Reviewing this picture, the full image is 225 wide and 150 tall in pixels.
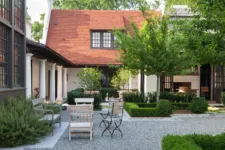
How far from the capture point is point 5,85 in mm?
10273

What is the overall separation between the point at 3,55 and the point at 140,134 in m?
5.19

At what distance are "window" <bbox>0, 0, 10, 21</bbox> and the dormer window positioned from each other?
16.1 metres

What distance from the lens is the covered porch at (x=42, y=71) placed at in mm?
13078

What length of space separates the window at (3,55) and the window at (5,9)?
Answer: 373 millimetres

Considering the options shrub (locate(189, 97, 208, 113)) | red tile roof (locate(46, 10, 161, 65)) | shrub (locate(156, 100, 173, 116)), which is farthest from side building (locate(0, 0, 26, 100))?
red tile roof (locate(46, 10, 161, 65))

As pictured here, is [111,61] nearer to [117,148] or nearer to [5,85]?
[5,85]

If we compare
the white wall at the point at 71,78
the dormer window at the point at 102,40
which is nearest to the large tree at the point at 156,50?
the dormer window at the point at 102,40

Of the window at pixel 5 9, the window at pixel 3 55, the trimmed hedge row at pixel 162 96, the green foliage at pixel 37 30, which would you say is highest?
the green foliage at pixel 37 30

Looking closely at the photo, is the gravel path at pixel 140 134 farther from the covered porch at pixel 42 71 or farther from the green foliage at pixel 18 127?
the covered porch at pixel 42 71

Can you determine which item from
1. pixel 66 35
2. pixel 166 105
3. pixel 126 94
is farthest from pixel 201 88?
pixel 66 35

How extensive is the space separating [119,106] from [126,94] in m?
8.94

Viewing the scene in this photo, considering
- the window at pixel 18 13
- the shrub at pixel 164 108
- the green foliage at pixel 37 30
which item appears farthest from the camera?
the green foliage at pixel 37 30

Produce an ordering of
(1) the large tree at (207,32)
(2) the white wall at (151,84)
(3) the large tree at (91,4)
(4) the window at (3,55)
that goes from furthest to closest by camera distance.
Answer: (3) the large tree at (91,4) < (2) the white wall at (151,84) < (4) the window at (3,55) < (1) the large tree at (207,32)

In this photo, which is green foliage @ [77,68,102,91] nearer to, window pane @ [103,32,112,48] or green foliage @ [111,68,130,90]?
green foliage @ [111,68,130,90]
